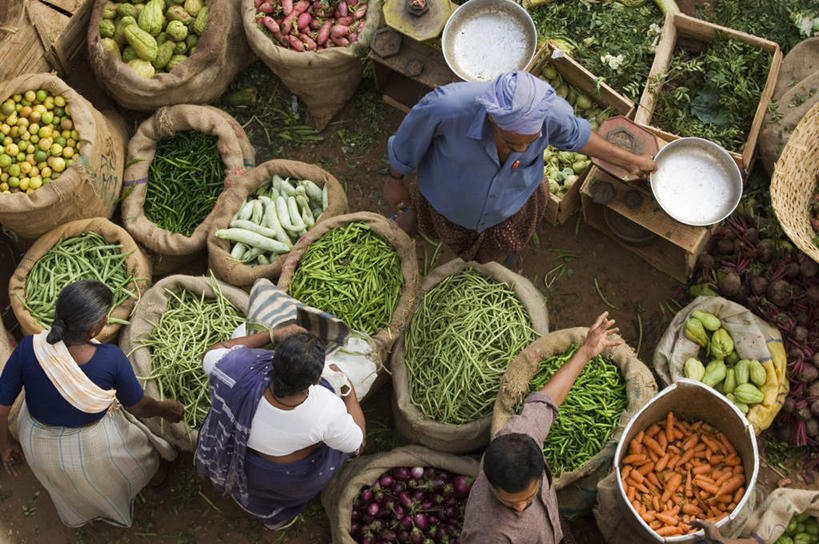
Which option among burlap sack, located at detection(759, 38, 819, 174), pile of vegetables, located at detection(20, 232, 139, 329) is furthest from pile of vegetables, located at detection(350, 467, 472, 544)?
burlap sack, located at detection(759, 38, 819, 174)

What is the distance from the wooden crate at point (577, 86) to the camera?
4398 millimetres

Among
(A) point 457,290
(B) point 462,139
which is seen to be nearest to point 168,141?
(A) point 457,290

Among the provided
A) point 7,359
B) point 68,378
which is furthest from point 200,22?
point 68,378

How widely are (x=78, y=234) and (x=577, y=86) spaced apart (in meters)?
2.91

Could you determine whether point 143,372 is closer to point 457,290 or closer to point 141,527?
point 141,527

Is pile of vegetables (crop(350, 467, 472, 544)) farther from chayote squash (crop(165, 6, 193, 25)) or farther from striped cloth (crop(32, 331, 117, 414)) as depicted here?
chayote squash (crop(165, 6, 193, 25))

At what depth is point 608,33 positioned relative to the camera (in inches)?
181

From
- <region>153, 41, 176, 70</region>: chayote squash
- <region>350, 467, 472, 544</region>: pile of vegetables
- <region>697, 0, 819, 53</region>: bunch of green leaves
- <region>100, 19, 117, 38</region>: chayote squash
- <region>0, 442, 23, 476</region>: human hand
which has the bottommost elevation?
<region>0, 442, 23, 476</region>: human hand

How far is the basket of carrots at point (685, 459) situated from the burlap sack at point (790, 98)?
61.2 inches

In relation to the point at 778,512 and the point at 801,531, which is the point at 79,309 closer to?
the point at 778,512

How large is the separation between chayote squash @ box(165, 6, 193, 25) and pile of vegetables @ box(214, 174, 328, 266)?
1.14 metres

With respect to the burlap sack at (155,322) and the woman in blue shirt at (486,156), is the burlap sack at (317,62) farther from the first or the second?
the burlap sack at (155,322)

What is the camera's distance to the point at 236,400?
112 inches

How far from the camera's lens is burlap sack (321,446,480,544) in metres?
3.67
